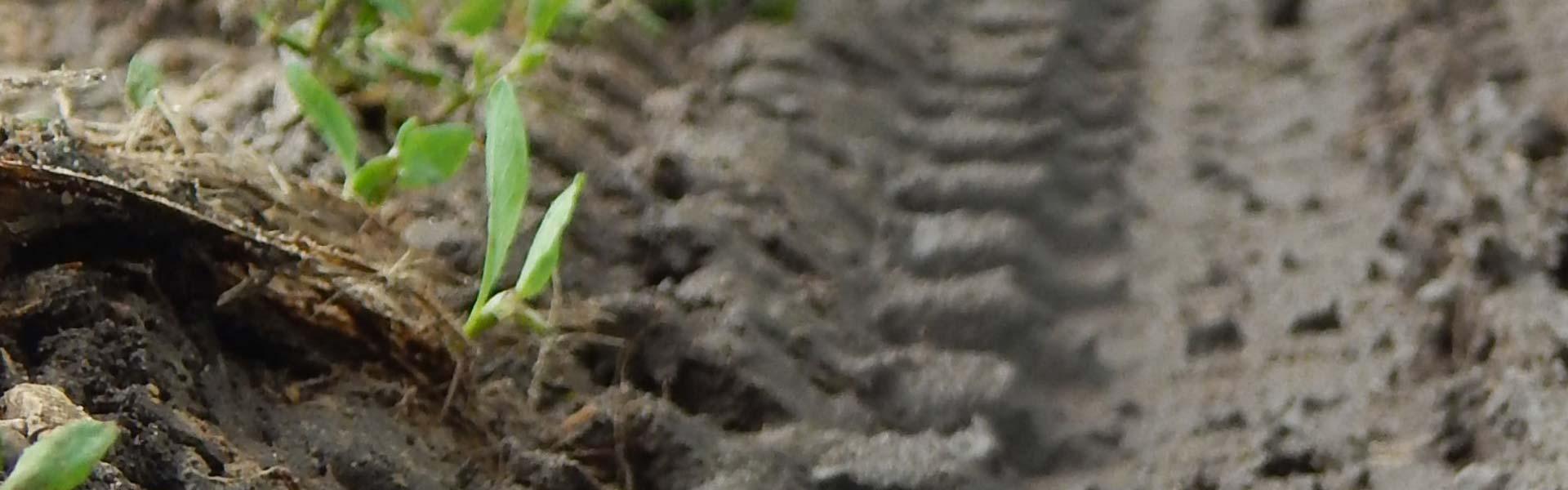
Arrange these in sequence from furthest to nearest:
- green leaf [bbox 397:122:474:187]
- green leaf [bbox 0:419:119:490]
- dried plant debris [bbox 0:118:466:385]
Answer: green leaf [bbox 397:122:474:187], dried plant debris [bbox 0:118:466:385], green leaf [bbox 0:419:119:490]

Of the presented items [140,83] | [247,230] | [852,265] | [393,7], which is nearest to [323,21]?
[393,7]

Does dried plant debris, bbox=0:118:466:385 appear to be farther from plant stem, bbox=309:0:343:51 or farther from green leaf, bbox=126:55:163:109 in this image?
plant stem, bbox=309:0:343:51

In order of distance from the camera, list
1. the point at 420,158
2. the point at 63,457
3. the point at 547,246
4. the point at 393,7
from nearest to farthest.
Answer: the point at 63,457 < the point at 547,246 < the point at 420,158 < the point at 393,7

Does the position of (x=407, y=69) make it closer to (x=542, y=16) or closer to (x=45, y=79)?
(x=542, y=16)

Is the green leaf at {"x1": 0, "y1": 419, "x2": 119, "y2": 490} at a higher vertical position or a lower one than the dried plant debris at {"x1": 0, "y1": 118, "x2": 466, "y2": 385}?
lower

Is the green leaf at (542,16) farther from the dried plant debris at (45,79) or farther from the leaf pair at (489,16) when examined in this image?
the dried plant debris at (45,79)

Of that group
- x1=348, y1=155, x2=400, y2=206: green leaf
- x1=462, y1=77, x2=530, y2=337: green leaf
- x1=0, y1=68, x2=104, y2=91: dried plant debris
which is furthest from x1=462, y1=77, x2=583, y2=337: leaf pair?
x1=0, y1=68, x2=104, y2=91: dried plant debris
